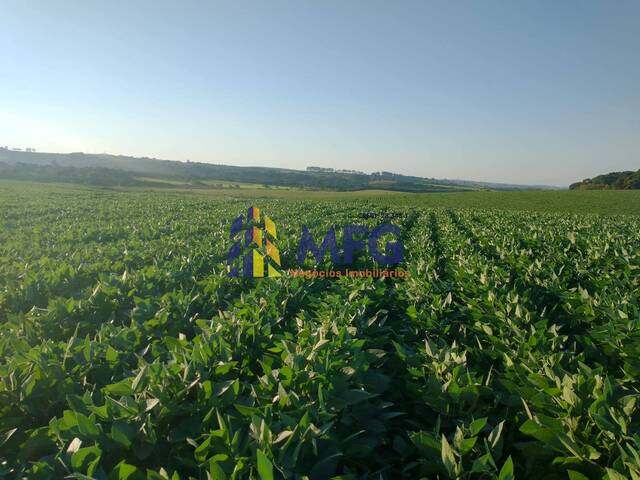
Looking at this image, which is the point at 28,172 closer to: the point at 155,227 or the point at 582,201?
the point at 155,227

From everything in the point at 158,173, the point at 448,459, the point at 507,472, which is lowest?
the point at 448,459

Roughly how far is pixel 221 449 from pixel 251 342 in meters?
1.54

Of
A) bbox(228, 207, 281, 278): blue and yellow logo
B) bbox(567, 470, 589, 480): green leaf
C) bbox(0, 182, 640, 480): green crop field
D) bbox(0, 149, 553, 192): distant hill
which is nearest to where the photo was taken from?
bbox(567, 470, 589, 480): green leaf

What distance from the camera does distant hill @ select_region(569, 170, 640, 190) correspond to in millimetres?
78375

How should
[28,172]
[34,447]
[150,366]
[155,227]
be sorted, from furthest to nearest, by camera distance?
[28,172], [155,227], [150,366], [34,447]

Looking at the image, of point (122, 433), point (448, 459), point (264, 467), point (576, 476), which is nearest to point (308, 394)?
point (264, 467)

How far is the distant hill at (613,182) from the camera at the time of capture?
257ft

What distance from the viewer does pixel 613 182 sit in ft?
292

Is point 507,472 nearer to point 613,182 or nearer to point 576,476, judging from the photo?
point 576,476

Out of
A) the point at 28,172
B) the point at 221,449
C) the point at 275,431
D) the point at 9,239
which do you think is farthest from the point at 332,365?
the point at 28,172

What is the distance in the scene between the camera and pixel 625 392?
2752 mm

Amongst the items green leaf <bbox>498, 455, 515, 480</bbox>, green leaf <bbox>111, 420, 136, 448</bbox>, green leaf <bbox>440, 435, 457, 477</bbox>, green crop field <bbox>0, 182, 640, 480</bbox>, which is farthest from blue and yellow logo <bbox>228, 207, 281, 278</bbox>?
green leaf <bbox>498, 455, 515, 480</bbox>

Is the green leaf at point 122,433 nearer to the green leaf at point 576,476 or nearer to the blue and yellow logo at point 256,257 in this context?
the green leaf at point 576,476

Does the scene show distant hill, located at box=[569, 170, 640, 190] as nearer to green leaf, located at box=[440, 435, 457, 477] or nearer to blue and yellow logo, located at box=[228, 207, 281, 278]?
blue and yellow logo, located at box=[228, 207, 281, 278]
